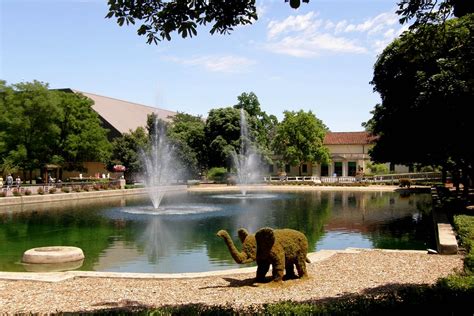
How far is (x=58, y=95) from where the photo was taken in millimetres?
45719

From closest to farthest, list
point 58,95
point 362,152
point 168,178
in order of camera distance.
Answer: point 58,95 → point 168,178 → point 362,152

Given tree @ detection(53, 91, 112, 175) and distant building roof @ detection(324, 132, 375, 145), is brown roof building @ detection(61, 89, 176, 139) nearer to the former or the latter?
tree @ detection(53, 91, 112, 175)

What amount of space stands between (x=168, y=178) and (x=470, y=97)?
138 feet

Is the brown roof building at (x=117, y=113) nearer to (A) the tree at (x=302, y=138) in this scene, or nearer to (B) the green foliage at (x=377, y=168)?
(A) the tree at (x=302, y=138)

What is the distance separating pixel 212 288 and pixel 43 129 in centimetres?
3700

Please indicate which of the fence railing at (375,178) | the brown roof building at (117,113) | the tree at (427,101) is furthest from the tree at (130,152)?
the tree at (427,101)

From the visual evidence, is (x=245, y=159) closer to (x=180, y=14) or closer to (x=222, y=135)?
(x=222, y=135)

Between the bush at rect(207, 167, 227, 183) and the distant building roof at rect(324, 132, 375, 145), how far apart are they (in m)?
22.4

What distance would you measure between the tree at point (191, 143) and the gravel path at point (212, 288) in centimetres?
4483

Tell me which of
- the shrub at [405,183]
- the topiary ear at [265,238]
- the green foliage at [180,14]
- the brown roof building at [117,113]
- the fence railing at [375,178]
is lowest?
the topiary ear at [265,238]

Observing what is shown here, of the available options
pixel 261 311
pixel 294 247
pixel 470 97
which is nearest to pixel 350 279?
pixel 294 247

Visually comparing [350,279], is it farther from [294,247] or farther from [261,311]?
[261,311]

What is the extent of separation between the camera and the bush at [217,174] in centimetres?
6175

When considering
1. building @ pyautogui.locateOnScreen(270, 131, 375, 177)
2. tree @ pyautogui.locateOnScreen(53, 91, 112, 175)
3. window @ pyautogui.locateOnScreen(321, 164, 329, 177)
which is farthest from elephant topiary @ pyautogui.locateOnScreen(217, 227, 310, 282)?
window @ pyautogui.locateOnScreen(321, 164, 329, 177)
